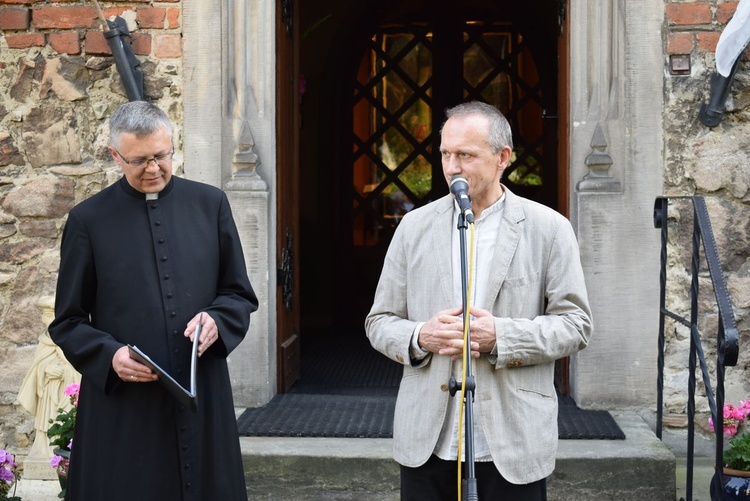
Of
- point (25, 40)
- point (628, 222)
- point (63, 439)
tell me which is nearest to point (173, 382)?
point (63, 439)

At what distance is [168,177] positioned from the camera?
310 centimetres

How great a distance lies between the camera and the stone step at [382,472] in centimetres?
434

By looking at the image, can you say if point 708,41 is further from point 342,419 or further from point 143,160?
point 143,160

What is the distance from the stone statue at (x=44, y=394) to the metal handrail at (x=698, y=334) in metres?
2.75

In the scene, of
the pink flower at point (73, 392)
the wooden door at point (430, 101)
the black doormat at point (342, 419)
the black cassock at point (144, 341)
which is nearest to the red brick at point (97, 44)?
the pink flower at point (73, 392)

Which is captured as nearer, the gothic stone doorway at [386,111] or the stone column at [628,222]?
the stone column at [628,222]

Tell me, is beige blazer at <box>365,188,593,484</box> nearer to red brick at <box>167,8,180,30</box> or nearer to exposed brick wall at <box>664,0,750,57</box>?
exposed brick wall at <box>664,0,750,57</box>

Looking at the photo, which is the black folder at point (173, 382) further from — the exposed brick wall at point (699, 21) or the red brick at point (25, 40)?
the exposed brick wall at point (699, 21)

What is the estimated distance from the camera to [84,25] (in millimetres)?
5266

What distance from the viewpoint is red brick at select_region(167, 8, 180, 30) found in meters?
5.24

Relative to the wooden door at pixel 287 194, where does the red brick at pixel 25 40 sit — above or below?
above

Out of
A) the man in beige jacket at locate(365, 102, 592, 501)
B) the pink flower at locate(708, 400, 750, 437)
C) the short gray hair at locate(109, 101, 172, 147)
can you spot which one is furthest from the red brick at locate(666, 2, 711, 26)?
the short gray hair at locate(109, 101, 172, 147)

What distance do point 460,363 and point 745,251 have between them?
281cm

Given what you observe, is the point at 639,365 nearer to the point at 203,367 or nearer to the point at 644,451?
the point at 644,451
